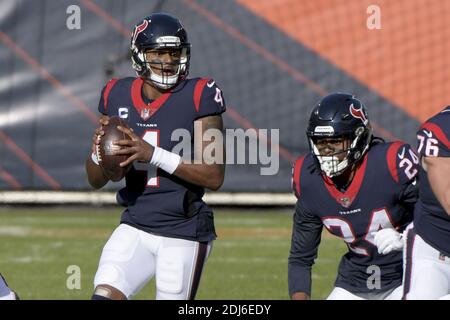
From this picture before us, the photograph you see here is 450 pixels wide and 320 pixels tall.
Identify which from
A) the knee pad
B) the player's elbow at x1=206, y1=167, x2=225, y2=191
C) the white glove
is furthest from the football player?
the white glove

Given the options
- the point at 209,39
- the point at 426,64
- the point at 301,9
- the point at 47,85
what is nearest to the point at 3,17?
the point at 47,85

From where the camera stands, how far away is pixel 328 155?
189 inches

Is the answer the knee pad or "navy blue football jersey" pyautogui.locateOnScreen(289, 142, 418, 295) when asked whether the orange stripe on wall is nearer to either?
"navy blue football jersey" pyautogui.locateOnScreen(289, 142, 418, 295)

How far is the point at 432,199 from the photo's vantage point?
4625 millimetres

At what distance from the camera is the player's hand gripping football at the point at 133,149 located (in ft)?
15.6

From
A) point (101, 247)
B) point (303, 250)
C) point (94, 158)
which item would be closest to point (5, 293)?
point (94, 158)

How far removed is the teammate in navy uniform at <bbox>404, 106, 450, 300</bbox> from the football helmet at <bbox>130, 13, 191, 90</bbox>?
123 cm

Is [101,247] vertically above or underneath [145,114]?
underneath

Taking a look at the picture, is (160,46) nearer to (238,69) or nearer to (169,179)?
(169,179)

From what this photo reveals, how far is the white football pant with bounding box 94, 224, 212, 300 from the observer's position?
4785 mm

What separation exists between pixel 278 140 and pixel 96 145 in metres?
6.97

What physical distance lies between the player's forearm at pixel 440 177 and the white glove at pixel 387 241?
37 cm

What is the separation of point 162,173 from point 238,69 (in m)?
7.04
